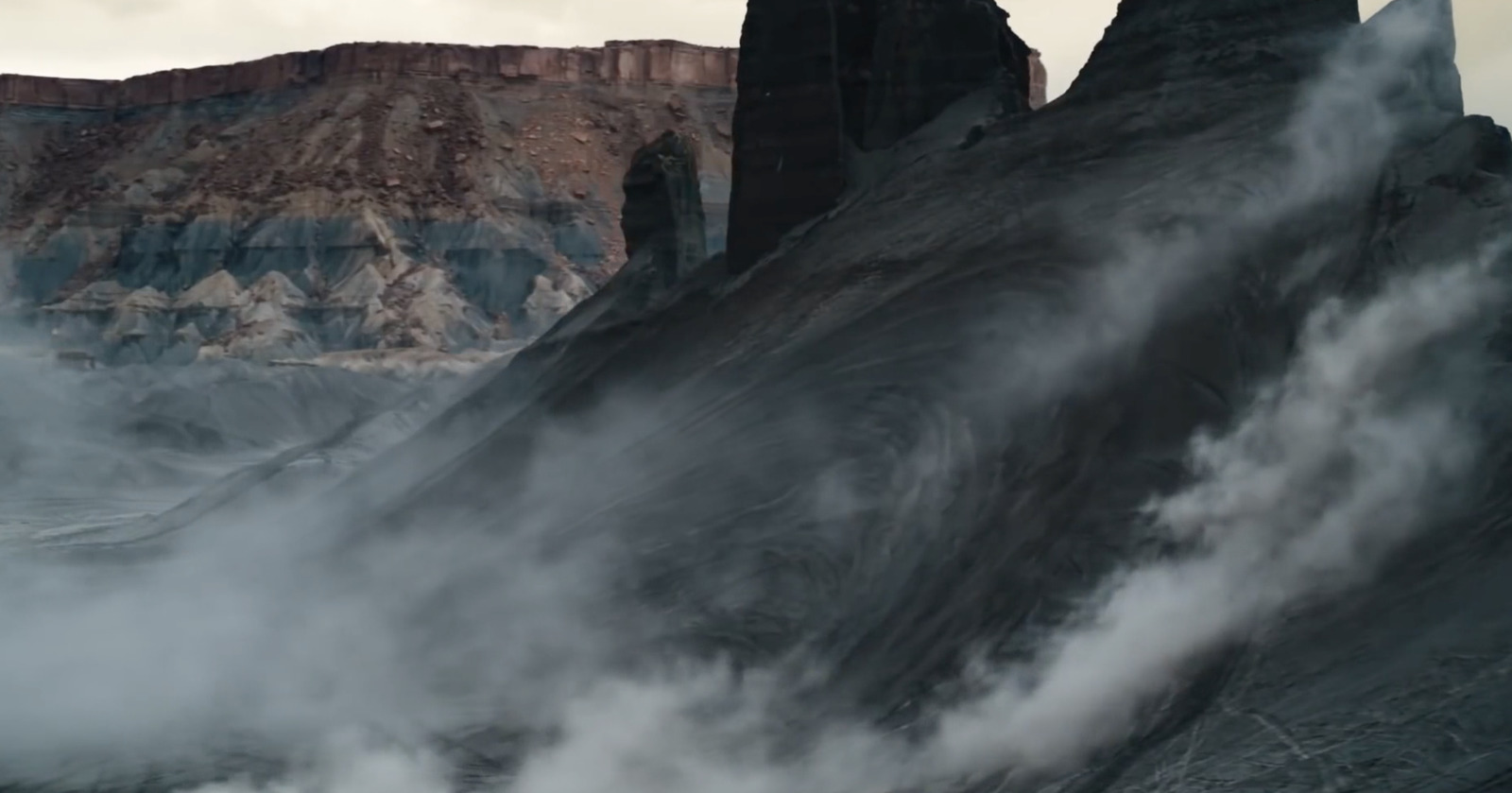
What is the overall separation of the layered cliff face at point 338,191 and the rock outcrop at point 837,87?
57.7 meters

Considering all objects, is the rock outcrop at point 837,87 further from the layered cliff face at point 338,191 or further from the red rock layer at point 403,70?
the red rock layer at point 403,70

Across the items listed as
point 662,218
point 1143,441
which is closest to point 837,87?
point 662,218

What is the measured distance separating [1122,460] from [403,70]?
9244cm

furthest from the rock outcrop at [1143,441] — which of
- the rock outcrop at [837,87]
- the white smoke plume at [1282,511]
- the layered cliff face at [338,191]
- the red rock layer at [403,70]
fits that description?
the red rock layer at [403,70]

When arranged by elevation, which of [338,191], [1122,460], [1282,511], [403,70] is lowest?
[1282,511]

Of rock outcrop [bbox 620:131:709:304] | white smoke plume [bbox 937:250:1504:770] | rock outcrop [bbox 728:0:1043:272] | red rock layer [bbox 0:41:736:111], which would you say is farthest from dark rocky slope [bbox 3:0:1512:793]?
red rock layer [bbox 0:41:736:111]

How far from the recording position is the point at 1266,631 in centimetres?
1944

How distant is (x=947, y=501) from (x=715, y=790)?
530 cm

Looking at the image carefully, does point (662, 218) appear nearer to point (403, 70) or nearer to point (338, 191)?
point (338, 191)

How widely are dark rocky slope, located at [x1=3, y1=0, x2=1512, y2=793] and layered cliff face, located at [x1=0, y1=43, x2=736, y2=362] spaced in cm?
6453

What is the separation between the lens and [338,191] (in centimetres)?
10300

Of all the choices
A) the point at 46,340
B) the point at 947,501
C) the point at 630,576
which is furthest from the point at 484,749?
the point at 46,340

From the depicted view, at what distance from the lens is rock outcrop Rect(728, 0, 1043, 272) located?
113ft

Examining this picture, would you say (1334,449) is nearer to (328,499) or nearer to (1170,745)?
(1170,745)
